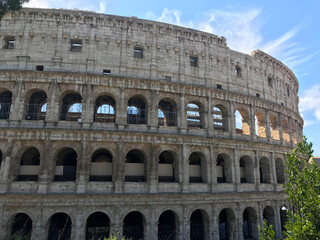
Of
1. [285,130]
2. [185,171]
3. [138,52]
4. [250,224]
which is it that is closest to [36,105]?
[138,52]

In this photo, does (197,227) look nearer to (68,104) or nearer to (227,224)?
(227,224)

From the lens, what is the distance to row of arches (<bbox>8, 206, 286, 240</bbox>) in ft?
58.9

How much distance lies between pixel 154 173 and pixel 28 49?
48.7 ft

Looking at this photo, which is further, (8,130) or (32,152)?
(32,152)

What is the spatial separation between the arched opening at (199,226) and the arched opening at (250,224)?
4909 mm

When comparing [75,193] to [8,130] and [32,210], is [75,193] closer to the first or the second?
[32,210]

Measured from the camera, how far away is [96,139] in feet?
60.4

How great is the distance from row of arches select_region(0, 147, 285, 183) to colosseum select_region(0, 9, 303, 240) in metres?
0.10

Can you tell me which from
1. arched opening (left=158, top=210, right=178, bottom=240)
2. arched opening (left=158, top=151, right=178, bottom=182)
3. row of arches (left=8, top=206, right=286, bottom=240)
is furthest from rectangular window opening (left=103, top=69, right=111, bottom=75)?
arched opening (left=158, top=210, right=178, bottom=240)

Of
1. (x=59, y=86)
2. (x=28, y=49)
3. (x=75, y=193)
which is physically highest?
(x=28, y=49)

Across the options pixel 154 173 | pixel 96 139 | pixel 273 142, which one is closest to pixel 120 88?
pixel 96 139

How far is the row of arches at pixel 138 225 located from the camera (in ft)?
58.9

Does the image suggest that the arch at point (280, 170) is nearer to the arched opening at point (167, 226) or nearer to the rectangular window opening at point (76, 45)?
the arched opening at point (167, 226)

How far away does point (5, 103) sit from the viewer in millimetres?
20312
